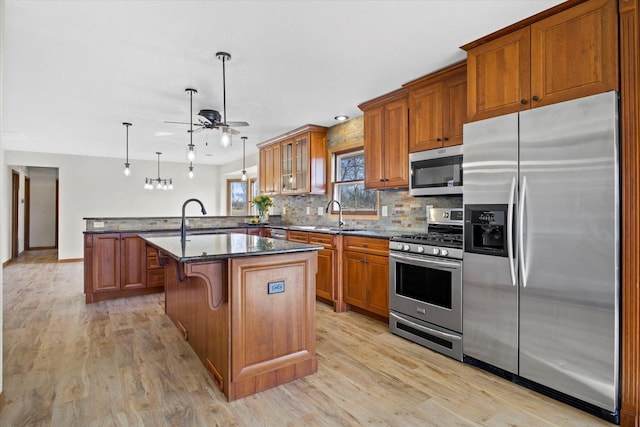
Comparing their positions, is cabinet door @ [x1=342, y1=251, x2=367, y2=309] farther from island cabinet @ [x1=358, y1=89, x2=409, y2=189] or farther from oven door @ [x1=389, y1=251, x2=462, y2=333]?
island cabinet @ [x1=358, y1=89, x2=409, y2=189]

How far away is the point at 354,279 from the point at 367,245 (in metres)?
0.46

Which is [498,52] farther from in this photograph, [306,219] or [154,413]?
[306,219]

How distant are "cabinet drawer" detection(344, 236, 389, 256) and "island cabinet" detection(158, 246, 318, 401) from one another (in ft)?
3.78

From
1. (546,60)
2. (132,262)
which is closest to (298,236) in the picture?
(132,262)

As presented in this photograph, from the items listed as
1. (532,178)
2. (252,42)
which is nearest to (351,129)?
(252,42)

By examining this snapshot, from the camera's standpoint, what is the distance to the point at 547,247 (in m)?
2.15

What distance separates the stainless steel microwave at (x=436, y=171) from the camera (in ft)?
10.0

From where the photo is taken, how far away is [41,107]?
14.4 ft

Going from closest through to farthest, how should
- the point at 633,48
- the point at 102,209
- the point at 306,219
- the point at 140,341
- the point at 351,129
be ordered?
the point at 633,48 → the point at 140,341 → the point at 351,129 → the point at 306,219 → the point at 102,209

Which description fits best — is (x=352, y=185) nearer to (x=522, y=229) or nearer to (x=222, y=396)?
(x=522, y=229)

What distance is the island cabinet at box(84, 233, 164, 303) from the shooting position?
14.6 ft

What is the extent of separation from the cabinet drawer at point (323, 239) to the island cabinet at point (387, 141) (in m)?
0.77

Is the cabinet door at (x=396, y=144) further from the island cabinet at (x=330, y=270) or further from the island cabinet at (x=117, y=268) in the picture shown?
the island cabinet at (x=117, y=268)

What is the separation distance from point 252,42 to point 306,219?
3.52 m
